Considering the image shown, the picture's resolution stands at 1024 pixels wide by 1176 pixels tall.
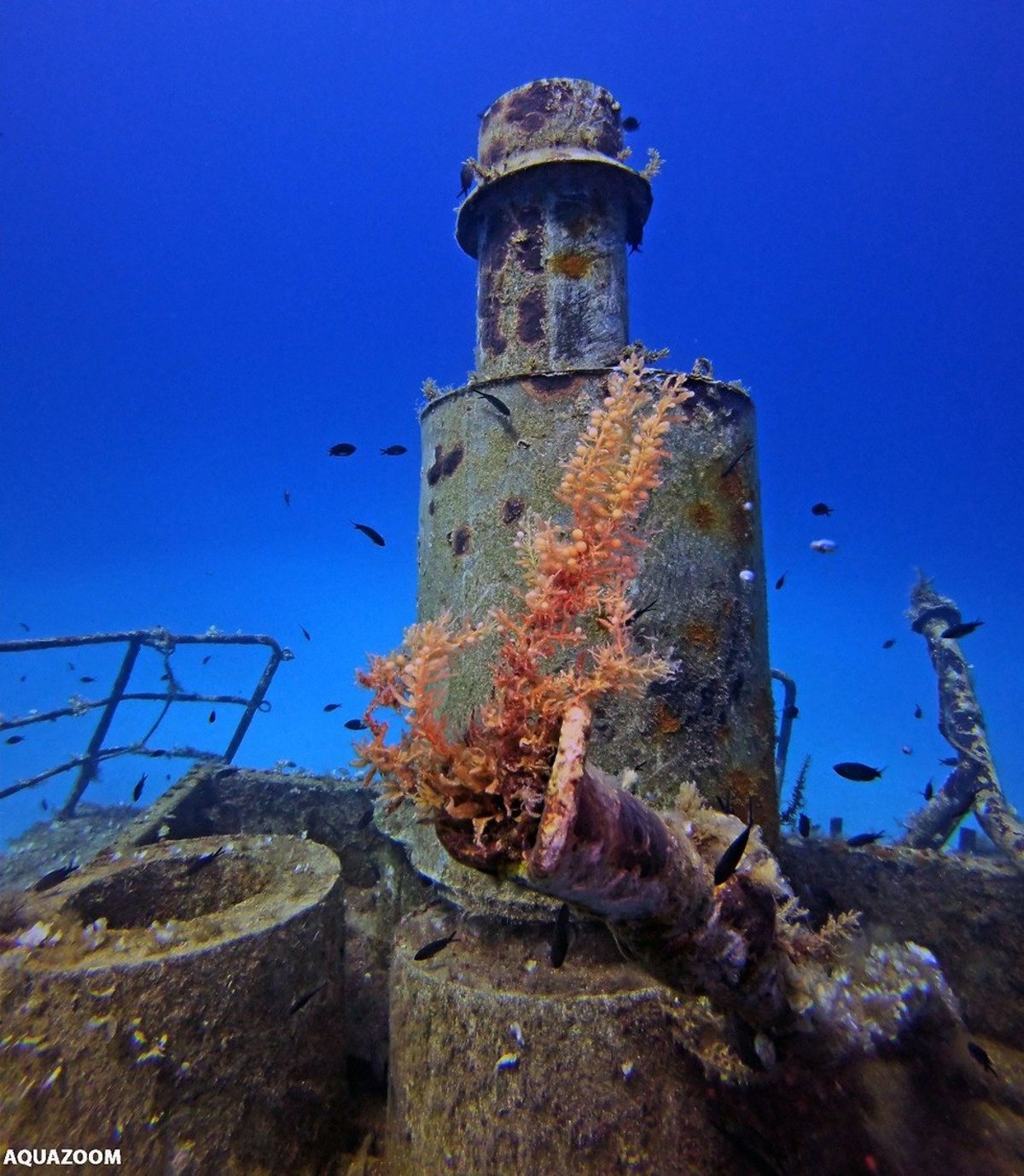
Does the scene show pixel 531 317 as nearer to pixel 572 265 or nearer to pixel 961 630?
pixel 572 265

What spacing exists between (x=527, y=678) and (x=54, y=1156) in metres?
3.21

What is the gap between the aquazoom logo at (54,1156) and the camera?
2.93 metres

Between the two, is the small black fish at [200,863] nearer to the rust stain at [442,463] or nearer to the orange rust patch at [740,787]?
the rust stain at [442,463]

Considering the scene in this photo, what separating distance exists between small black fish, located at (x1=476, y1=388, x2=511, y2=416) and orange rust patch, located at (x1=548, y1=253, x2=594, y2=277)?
172cm

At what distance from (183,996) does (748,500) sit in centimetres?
463

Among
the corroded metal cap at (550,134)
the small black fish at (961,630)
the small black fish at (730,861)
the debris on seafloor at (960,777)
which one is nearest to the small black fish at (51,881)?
the small black fish at (730,861)

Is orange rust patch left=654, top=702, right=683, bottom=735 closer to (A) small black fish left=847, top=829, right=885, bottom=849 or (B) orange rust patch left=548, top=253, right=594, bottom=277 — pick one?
(A) small black fish left=847, top=829, right=885, bottom=849

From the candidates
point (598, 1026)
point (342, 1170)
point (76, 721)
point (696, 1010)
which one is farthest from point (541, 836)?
point (76, 721)

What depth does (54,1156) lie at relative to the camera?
296 centimetres

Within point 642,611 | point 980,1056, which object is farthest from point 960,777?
point 642,611

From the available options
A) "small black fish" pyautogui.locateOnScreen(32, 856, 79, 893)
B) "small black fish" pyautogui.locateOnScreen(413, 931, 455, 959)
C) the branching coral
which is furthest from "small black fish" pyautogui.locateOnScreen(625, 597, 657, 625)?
"small black fish" pyautogui.locateOnScreen(32, 856, 79, 893)

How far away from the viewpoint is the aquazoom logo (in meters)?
2.93

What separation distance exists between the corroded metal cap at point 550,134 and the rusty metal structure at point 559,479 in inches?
Answer: 1.1

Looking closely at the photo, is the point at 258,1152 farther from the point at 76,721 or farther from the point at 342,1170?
the point at 76,721
